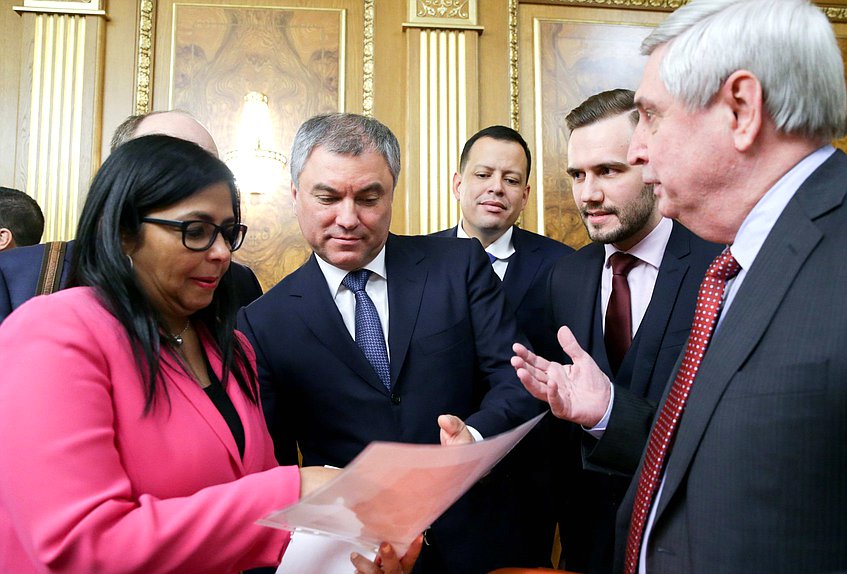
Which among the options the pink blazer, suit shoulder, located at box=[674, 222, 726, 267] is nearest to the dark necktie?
suit shoulder, located at box=[674, 222, 726, 267]

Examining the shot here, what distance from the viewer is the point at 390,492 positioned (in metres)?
1.07

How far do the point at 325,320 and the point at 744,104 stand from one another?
4.05 ft

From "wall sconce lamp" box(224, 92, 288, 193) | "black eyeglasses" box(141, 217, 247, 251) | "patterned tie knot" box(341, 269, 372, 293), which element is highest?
"wall sconce lamp" box(224, 92, 288, 193)

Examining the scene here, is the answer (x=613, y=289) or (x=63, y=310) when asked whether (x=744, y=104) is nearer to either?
(x=613, y=289)

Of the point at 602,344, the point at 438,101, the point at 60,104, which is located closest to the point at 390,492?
the point at 602,344

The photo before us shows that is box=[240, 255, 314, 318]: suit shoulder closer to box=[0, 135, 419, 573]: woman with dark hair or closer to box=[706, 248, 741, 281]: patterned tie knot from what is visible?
box=[0, 135, 419, 573]: woman with dark hair

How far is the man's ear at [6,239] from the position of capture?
3226mm

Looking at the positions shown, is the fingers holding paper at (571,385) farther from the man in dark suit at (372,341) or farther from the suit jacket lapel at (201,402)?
the suit jacket lapel at (201,402)

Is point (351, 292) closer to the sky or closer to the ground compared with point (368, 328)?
closer to the sky

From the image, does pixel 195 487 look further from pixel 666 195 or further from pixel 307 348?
pixel 666 195

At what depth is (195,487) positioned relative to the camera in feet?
4.25

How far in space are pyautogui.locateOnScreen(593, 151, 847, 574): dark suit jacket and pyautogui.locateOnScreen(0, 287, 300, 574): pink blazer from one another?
2.12ft

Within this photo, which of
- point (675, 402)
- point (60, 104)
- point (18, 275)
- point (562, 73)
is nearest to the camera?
point (675, 402)

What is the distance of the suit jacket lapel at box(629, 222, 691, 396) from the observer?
6.68 ft
